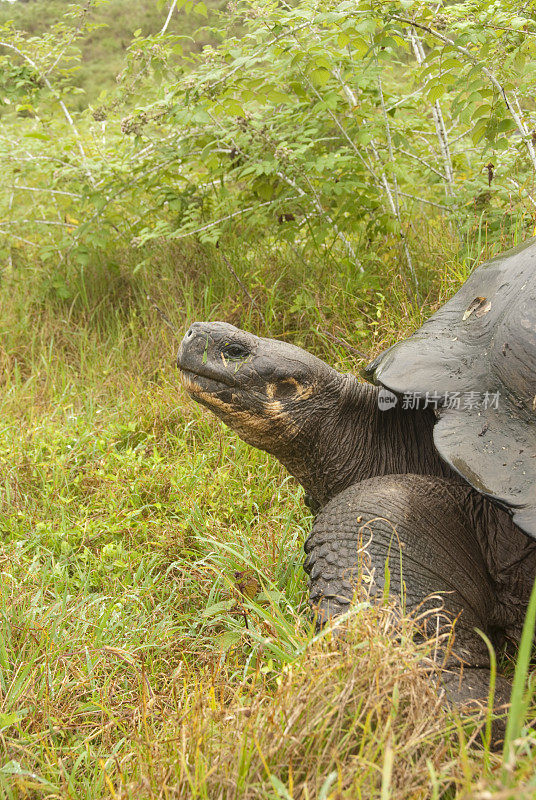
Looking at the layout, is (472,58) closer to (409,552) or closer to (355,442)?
(355,442)

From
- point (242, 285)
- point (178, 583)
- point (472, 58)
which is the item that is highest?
point (472, 58)

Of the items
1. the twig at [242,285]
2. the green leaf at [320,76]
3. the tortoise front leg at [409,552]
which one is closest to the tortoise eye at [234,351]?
the tortoise front leg at [409,552]

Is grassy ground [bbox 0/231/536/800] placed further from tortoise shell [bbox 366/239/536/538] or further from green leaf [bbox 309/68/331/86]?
green leaf [bbox 309/68/331/86]

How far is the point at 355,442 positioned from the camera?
2436mm

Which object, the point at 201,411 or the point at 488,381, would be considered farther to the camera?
the point at 201,411

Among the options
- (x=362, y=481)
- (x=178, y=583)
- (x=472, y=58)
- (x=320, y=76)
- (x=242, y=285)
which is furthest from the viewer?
(x=242, y=285)

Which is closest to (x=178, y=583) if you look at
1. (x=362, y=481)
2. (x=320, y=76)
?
(x=362, y=481)

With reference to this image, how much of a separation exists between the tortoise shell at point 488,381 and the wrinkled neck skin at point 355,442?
22 cm

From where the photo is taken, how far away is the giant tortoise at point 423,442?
1.83 m

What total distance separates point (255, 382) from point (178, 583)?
0.79m

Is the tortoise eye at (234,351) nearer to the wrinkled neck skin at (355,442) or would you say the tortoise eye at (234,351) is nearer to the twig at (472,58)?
the wrinkled neck skin at (355,442)

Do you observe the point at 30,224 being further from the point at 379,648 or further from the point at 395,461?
the point at 379,648

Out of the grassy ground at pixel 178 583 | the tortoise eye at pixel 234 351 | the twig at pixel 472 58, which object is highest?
the twig at pixel 472 58

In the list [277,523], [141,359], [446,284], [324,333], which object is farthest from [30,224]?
[277,523]
